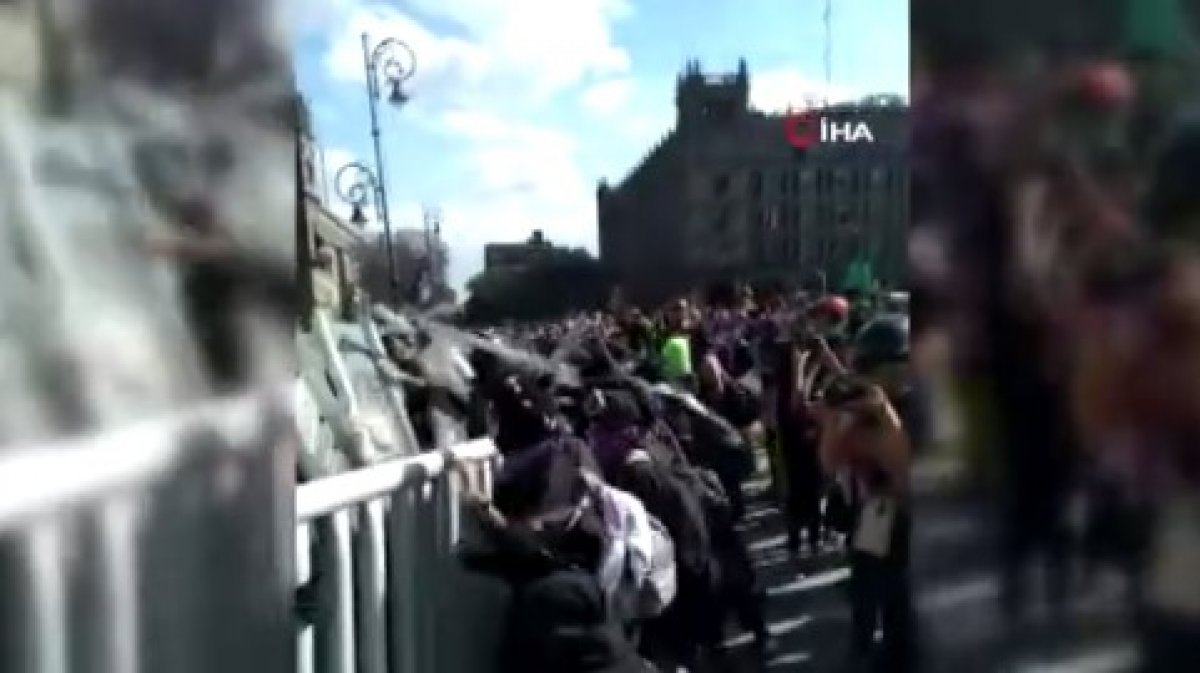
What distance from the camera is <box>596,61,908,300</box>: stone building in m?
1.75

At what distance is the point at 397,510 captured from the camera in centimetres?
219

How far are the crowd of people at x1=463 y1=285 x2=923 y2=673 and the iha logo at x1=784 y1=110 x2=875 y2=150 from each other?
0.61 feet

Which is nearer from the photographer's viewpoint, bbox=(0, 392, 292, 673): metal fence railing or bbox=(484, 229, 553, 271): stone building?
bbox=(0, 392, 292, 673): metal fence railing

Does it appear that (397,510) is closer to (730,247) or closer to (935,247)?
(730,247)

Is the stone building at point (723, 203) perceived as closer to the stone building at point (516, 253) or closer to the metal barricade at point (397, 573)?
the stone building at point (516, 253)

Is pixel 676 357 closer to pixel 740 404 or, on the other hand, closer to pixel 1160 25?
pixel 740 404

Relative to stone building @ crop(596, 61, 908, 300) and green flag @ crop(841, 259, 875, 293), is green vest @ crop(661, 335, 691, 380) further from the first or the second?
green flag @ crop(841, 259, 875, 293)

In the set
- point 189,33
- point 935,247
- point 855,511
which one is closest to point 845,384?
point 855,511

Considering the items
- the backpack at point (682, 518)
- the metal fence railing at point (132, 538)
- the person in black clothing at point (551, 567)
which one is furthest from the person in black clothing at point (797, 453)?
the metal fence railing at point (132, 538)

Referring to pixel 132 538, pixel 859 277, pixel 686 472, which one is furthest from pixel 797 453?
pixel 132 538

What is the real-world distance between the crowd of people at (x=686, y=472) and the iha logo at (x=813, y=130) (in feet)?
0.61

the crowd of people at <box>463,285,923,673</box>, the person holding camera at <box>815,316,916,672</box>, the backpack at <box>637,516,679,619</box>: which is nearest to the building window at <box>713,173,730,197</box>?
the crowd of people at <box>463,285,923,673</box>

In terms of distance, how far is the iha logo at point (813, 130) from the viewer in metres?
1.61

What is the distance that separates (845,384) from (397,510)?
27.3 inches
